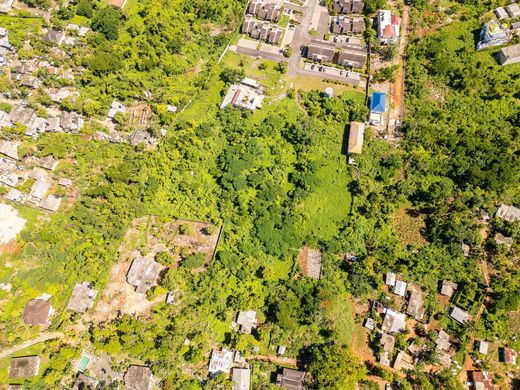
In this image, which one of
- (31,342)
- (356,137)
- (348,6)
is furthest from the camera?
(348,6)

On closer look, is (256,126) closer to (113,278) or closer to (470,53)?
(113,278)

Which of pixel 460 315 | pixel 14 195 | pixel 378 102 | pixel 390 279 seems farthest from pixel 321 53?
pixel 14 195

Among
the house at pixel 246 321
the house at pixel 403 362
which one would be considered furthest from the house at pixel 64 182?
the house at pixel 403 362

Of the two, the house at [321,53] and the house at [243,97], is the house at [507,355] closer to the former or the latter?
the house at [243,97]

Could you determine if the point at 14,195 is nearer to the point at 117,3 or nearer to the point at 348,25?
the point at 117,3

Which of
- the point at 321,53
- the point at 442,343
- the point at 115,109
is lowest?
the point at 442,343

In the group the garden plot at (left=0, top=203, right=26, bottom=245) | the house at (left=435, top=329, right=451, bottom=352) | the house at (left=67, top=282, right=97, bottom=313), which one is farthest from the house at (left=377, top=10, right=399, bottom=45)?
the garden plot at (left=0, top=203, right=26, bottom=245)

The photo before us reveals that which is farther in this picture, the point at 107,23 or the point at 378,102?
the point at 107,23
